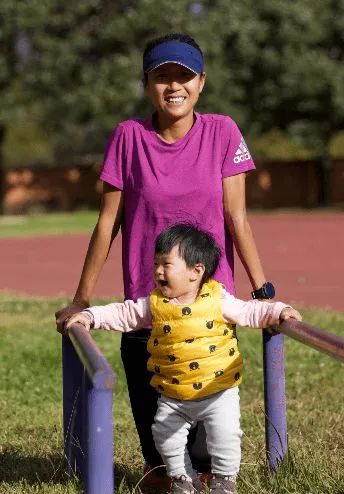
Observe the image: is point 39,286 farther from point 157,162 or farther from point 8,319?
point 157,162

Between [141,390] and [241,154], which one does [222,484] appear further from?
[241,154]

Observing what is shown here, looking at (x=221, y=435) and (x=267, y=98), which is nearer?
(x=221, y=435)

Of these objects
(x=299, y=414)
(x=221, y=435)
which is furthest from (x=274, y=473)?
(x=299, y=414)

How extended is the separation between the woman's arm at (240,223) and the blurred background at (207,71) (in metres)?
33.8

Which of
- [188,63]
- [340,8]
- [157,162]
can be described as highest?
[340,8]

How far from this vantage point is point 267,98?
39.3 meters

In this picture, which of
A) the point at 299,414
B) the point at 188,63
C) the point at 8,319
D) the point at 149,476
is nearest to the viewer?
the point at 188,63

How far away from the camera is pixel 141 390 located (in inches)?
160

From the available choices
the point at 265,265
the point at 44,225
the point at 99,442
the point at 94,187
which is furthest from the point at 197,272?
the point at 94,187

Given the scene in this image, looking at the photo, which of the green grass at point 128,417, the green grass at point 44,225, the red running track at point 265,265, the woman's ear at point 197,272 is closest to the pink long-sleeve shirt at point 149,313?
the woman's ear at point 197,272

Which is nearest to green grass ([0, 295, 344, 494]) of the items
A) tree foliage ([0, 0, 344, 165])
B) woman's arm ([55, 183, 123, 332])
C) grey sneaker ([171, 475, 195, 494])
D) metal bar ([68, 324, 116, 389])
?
grey sneaker ([171, 475, 195, 494])

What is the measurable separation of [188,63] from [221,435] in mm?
1336

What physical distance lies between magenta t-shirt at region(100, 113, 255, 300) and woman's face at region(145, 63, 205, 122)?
86 millimetres

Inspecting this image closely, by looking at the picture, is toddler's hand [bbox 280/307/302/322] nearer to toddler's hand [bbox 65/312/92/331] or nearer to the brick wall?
toddler's hand [bbox 65/312/92/331]
